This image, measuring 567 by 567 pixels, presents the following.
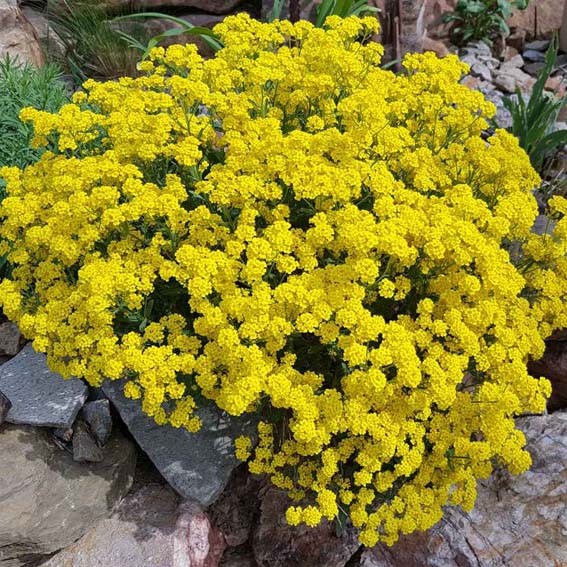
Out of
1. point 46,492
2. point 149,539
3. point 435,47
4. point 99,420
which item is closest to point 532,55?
point 435,47

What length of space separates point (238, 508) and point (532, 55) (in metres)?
5.06

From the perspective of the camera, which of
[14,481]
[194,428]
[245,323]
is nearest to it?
[245,323]

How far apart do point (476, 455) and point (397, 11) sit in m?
3.95

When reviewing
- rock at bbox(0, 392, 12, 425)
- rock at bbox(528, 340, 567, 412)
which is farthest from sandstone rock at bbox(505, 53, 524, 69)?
rock at bbox(0, 392, 12, 425)

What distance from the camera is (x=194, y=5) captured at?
5789 millimetres

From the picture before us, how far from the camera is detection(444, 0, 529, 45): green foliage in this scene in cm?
590

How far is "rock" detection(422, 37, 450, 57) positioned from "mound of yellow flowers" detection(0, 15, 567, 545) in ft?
9.59

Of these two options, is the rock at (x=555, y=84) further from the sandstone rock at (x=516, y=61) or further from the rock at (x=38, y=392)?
the rock at (x=38, y=392)

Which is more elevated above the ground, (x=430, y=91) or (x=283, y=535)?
(x=430, y=91)

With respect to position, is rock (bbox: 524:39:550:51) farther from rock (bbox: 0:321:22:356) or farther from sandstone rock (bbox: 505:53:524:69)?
rock (bbox: 0:321:22:356)

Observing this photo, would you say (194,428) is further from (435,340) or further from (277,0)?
(277,0)

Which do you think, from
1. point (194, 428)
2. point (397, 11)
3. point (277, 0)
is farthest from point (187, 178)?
point (397, 11)

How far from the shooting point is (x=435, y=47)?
5.86 m

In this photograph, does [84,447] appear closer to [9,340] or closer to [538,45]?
[9,340]
